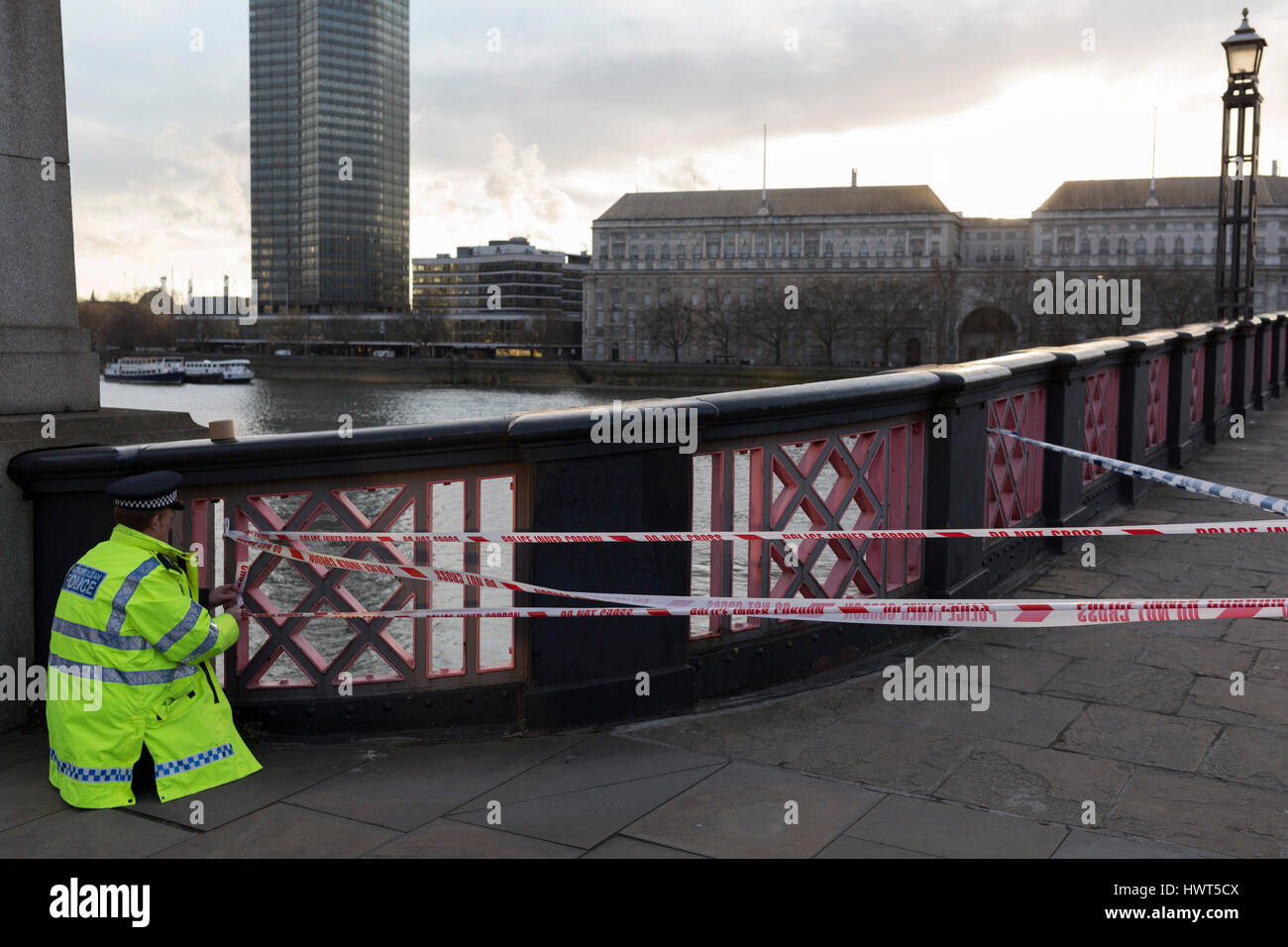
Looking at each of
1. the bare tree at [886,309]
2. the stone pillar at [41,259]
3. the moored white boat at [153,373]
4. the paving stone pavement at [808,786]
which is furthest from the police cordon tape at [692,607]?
the bare tree at [886,309]

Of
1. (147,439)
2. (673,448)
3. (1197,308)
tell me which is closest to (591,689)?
(673,448)

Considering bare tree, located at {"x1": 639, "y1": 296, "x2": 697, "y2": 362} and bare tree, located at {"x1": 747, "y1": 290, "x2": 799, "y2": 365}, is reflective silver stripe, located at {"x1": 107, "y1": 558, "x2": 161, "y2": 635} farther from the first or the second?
bare tree, located at {"x1": 639, "y1": 296, "x2": 697, "y2": 362}

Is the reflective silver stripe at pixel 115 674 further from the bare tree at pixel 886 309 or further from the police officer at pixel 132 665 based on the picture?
the bare tree at pixel 886 309

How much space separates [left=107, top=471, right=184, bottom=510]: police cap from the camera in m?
3.64

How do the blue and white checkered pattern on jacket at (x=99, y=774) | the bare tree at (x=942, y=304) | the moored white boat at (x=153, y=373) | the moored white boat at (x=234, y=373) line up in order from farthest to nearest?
the bare tree at (x=942, y=304) → the moored white boat at (x=234, y=373) → the moored white boat at (x=153, y=373) → the blue and white checkered pattern on jacket at (x=99, y=774)

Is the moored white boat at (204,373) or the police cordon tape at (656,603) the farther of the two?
the moored white boat at (204,373)

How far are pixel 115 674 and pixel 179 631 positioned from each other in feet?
0.71

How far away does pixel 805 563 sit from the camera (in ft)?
15.6

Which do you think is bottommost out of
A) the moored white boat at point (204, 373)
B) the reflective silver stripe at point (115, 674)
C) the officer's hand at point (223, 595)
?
the moored white boat at point (204, 373)

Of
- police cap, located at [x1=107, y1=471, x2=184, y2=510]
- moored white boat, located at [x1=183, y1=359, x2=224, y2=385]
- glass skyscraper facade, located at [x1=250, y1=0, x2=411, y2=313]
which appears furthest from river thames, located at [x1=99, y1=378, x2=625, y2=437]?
police cap, located at [x1=107, y1=471, x2=184, y2=510]

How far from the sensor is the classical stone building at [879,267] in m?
102

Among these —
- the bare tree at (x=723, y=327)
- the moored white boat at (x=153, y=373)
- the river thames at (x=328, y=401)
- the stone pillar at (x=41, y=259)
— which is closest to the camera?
the stone pillar at (x=41, y=259)

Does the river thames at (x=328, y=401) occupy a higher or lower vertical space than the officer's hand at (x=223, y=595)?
lower

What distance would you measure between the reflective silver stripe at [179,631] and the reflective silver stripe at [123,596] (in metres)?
0.13
